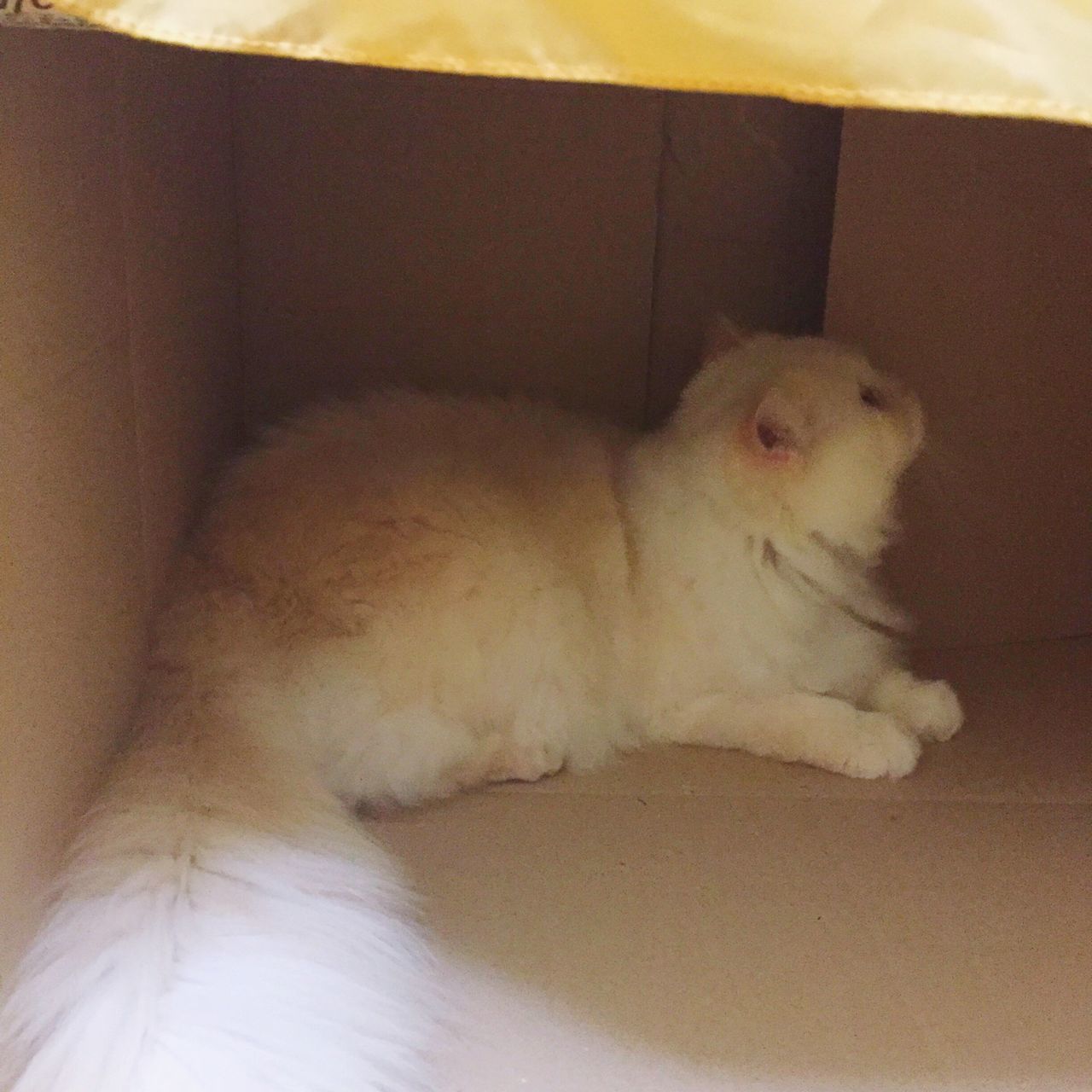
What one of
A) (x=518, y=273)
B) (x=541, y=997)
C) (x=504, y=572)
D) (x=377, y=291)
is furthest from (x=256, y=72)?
(x=541, y=997)

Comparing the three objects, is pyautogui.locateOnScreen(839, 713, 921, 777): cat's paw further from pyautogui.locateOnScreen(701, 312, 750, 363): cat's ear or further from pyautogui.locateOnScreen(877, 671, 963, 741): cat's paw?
pyautogui.locateOnScreen(701, 312, 750, 363): cat's ear

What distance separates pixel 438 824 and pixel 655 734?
0.31 m

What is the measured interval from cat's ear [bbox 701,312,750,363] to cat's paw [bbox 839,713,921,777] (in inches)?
20.0

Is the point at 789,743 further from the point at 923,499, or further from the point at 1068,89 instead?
the point at 1068,89

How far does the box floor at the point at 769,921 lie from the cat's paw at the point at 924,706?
0.9 inches

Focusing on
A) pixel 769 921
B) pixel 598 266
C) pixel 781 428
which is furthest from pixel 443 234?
pixel 769 921

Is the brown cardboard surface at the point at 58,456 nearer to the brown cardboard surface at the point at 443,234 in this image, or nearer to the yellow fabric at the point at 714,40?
the yellow fabric at the point at 714,40

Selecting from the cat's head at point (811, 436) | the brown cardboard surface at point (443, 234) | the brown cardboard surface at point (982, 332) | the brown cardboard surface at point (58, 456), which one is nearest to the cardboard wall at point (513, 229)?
the brown cardboard surface at point (443, 234)

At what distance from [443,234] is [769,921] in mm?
1052

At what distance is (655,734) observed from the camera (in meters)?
1.35

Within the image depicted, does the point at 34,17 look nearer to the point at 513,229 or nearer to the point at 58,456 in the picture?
the point at 58,456

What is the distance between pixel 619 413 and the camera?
1.69 metres

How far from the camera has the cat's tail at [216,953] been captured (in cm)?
69

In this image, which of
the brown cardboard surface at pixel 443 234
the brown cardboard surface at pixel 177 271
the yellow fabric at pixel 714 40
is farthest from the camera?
the brown cardboard surface at pixel 443 234
